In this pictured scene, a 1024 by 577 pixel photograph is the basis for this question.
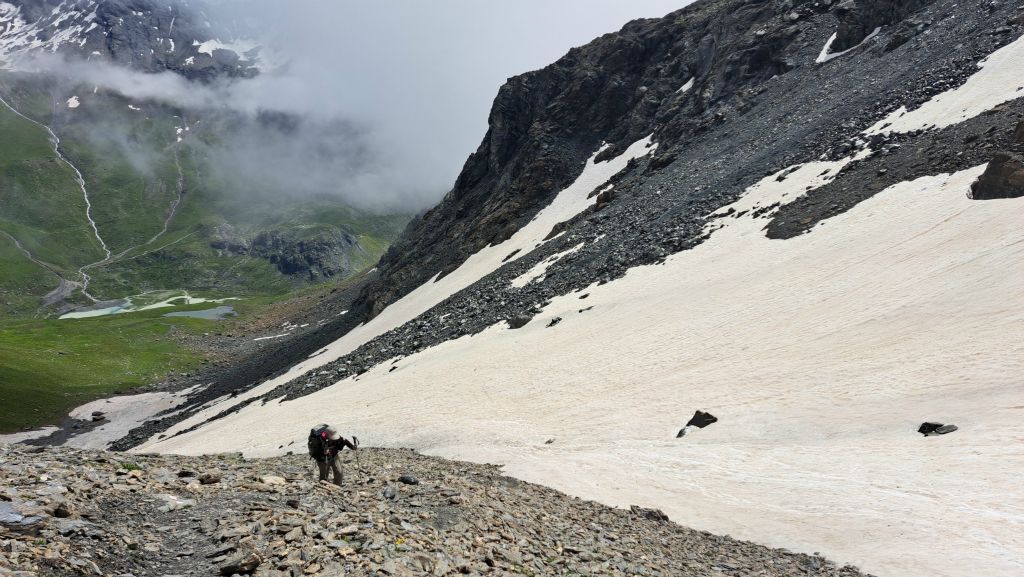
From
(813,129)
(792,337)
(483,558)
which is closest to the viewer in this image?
(483,558)

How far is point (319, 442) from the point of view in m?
14.1

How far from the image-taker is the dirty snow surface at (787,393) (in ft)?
46.4

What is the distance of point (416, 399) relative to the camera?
32781mm

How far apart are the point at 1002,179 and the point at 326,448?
1315 inches

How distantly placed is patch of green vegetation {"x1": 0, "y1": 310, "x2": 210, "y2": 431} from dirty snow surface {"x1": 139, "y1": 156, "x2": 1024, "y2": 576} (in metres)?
46.9

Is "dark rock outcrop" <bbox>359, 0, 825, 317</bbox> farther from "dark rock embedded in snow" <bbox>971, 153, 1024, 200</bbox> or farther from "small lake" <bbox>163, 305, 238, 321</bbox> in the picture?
"small lake" <bbox>163, 305, 238, 321</bbox>

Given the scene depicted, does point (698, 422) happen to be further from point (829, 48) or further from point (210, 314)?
point (210, 314)

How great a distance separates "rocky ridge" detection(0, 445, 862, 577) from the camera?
7734 mm

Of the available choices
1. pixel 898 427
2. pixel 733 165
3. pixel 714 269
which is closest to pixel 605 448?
pixel 898 427

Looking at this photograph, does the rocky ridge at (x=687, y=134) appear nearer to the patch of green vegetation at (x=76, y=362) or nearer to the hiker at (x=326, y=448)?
the patch of green vegetation at (x=76, y=362)

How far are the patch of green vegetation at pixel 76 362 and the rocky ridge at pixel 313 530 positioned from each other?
72.7 m

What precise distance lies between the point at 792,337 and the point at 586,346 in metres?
11.1

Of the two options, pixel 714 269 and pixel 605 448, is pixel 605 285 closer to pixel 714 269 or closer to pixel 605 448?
pixel 714 269

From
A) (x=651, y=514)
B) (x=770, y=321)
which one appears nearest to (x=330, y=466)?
(x=651, y=514)
